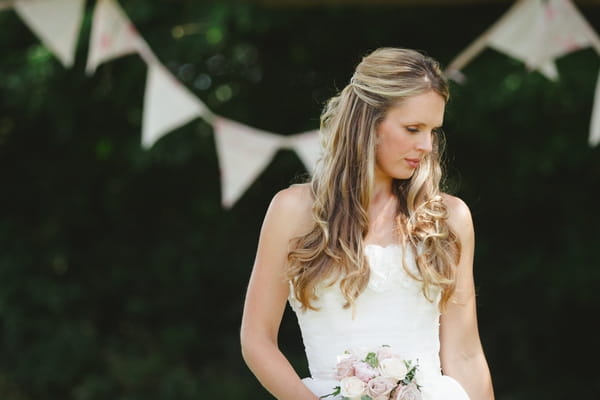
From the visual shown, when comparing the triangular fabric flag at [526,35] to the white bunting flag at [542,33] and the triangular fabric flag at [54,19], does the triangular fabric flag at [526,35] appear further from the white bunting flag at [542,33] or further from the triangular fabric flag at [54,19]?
the triangular fabric flag at [54,19]

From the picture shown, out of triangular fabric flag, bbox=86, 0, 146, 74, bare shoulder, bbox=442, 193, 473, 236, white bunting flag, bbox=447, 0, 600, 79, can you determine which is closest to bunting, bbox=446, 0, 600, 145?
white bunting flag, bbox=447, 0, 600, 79

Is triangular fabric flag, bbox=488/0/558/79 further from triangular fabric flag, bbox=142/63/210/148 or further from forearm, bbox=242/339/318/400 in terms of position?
forearm, bbox=242/339/318/400

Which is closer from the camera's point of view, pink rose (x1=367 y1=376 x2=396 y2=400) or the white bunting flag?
pink rose (x1=367 y1=376 x2=396 y2=400)

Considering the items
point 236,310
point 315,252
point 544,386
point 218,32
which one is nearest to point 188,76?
point 218,32

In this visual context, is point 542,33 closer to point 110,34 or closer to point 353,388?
point 110,34

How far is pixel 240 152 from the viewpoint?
169 inches

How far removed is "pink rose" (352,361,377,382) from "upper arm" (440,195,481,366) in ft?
1.53

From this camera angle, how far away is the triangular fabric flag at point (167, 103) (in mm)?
4164

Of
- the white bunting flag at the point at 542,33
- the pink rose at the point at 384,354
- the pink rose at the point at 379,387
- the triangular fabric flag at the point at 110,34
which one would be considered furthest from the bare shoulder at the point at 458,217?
the triangular fabric flag at the point at 110,34

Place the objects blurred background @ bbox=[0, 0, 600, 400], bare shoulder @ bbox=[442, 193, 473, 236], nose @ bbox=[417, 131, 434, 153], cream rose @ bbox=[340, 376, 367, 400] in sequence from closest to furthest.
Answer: cream rose @ bbox=[340, 376, 367, 400] < nose @ bbox=[417, 131, 434, 153] < bare shoulder @ bbox=[442, 193, 473, 236] < blurred background @ bbox=[0, 0, 600, 400]

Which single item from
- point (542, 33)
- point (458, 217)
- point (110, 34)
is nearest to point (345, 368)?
point (458, 217)

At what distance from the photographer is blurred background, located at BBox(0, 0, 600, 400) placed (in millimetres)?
5453

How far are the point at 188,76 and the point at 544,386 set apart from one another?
3.09 metres

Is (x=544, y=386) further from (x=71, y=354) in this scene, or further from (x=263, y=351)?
(x=263, y=351)
